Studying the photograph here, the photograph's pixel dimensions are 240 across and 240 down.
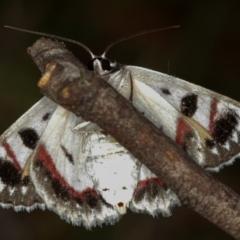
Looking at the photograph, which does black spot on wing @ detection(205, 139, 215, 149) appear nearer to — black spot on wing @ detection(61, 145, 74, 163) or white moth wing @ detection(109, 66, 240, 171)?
white moth wing @ detection(109, 66, 240, 171)

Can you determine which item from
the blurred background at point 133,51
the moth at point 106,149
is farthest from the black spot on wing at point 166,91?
the blurred background at point 133,51

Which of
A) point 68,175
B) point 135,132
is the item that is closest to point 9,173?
point 68,175

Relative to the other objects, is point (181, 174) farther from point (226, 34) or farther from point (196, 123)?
point (226, 34)

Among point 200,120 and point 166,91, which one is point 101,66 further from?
point 200,120

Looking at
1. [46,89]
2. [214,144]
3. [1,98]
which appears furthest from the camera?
[1,98]

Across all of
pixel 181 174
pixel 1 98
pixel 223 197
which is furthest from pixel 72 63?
pixel 1 98

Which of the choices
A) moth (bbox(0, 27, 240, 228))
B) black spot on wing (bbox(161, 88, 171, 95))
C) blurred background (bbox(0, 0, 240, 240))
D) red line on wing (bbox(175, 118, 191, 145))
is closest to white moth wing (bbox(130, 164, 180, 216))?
moth (bbox(0, 27, 240, 228))

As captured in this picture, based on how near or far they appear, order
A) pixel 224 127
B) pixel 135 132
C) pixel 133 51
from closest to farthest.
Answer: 1. pixel 135 132
2. pixel 224 127
3. pixel 133 51
